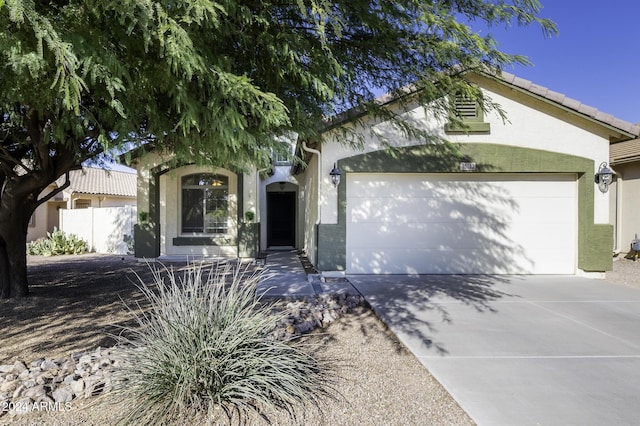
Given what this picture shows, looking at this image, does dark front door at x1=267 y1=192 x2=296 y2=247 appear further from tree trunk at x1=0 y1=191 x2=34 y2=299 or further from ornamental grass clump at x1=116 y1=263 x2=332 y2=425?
ornamental grass clump at x1=116 y1=263 x2=332 y2=425

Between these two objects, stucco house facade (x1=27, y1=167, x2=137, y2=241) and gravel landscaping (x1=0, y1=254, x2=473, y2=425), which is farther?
stucco house facade (x1=27, y1=167, x2=137, y2=241)

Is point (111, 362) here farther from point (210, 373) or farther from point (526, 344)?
point (526, 344)

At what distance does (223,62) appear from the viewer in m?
3.18

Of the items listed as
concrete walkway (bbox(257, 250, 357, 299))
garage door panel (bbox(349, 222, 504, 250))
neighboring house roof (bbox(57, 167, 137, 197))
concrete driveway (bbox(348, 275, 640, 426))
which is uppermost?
neighboring house roof (bbox(57, 167, 137, 197))

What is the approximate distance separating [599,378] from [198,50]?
4.88 meters

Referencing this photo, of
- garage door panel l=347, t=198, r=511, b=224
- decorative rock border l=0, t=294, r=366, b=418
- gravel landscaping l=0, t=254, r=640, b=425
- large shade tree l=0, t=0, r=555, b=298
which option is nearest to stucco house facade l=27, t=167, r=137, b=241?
gravel landscaping l=0, t=254, r=640, b=425

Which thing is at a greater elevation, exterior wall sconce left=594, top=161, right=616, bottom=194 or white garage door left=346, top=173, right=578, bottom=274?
exterior wall sconce left=594, top=161, right=616, bottom=194

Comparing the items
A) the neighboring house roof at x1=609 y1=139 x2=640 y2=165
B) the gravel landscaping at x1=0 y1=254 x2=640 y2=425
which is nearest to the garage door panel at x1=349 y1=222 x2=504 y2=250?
the gravel landscaping at x1=0 y1=254 x2=640 y2=425

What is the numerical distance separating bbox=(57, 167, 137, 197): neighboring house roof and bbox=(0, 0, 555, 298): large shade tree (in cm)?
1635

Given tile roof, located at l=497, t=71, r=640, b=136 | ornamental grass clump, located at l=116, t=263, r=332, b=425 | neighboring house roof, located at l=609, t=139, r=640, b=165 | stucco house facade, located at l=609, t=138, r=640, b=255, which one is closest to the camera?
ornamental grass clump, located at l=116, t=263, r=332, b=425

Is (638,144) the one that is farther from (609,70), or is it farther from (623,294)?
(623,294)

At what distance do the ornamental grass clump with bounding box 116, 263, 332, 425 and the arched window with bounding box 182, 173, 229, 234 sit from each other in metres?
9.68

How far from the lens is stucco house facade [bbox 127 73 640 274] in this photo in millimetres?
8727

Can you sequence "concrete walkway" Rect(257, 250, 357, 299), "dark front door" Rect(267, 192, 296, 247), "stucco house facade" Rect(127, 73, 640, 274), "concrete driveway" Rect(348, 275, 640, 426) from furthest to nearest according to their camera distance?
1. "dark front door" Rect(267, 192, 296, 247)
2. "stucco house facade" Rect(127, 73, 640, 274)
3. "concrete walkway" Rect(257, 250, 357, 299)
4. "concrete driveway" Rect(348, 275, 640, 426)
